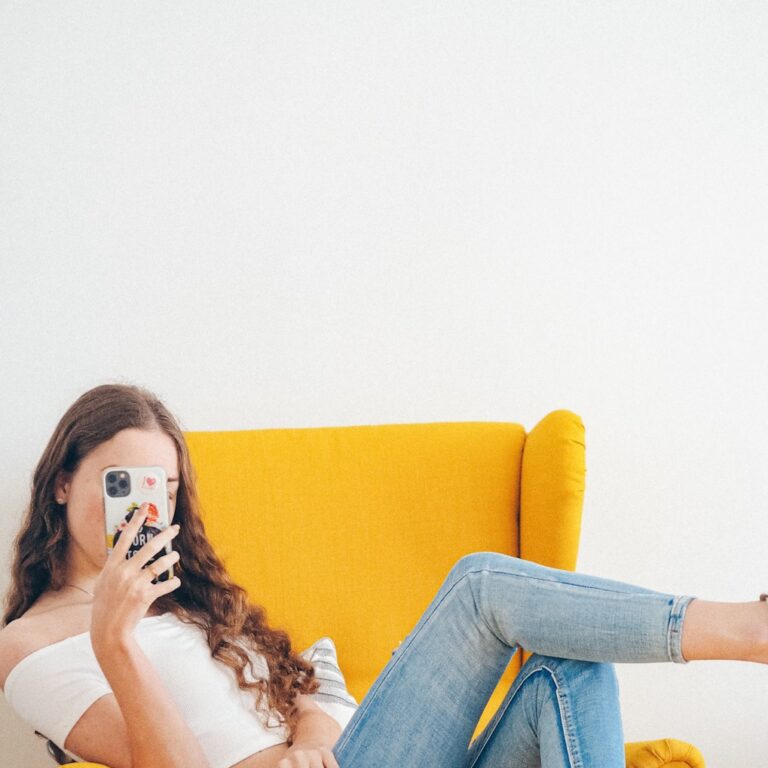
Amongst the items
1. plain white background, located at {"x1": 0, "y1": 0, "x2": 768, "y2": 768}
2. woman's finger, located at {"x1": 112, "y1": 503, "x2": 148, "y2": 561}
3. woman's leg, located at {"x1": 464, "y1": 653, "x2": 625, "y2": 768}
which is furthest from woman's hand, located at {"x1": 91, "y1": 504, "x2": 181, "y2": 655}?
plain white background, located at {"x1": 0, "y1": 0, "x2": 768, "y2": 768}

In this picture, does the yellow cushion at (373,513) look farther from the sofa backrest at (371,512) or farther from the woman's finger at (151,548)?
the woman's finger at (151,548)

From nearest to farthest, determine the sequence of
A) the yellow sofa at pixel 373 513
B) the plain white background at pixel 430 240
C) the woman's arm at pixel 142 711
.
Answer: the woman's arm at pixel 142 711
the yellow sofa at pixel 373 513
the plain white background at pixel 430 240

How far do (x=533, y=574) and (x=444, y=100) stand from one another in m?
1.39

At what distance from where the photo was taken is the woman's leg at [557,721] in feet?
3.45

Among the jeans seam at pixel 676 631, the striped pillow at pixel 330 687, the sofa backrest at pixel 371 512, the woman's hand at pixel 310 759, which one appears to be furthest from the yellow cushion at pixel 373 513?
the jeans seam at pixel 676 631

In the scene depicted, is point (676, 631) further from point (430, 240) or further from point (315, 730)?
point (430, 240)

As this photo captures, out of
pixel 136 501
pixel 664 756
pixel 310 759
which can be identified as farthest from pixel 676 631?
pixel 136 501

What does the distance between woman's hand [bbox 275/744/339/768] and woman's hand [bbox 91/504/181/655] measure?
0.83ft

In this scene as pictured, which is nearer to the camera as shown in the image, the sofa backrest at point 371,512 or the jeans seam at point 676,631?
the jeans seam at point 676,631

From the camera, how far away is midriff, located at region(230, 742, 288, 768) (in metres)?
1.26

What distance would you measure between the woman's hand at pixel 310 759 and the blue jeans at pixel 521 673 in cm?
2

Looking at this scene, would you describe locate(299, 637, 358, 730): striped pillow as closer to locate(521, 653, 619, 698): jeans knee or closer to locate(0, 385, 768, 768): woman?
locate(0, 385, 768, 768): woman

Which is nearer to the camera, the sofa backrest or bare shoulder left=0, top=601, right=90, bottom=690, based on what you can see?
bare shoulder left=0, top=601, right=90, bottom=690

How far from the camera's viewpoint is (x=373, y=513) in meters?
1.86
